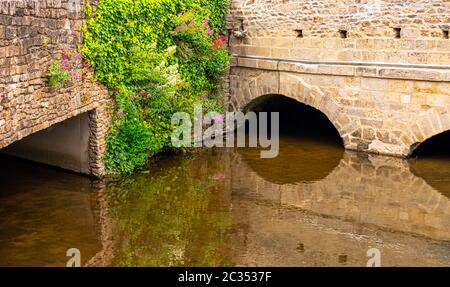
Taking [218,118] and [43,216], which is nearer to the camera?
[43,216]

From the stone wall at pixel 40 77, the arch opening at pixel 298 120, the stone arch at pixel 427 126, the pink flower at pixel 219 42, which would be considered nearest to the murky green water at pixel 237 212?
the stone arch at pixel 427 126

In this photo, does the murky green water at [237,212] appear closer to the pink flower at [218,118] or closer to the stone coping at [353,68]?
the pink flower at [218,118]

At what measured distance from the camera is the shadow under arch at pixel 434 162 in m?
10.9

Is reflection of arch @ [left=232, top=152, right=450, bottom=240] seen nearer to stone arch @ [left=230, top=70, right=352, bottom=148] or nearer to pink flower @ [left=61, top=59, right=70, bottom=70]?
stone arch @ [left=230, top=70, right=352, bottom=148]

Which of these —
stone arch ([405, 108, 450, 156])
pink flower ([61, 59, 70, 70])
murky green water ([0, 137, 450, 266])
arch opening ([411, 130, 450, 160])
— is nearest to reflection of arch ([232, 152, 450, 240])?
murky green water ([0, 137, 450, 266])

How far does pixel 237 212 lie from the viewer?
31.9 ft

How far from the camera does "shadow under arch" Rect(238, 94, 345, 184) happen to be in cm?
1160

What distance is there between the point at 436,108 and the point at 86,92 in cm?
577

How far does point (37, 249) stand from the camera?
8.24m

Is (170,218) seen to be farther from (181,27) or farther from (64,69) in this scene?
(181,27)

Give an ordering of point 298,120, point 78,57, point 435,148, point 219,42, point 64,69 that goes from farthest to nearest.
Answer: point 298,120
point 219,42
point 435,148
point 78,57
point 64,69

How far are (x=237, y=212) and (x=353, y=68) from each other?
13.3 feet

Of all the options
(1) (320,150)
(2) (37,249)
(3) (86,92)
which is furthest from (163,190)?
→ (1) (320,150)

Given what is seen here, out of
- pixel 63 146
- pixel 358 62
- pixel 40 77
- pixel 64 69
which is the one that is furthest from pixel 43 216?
pixel 358 62
